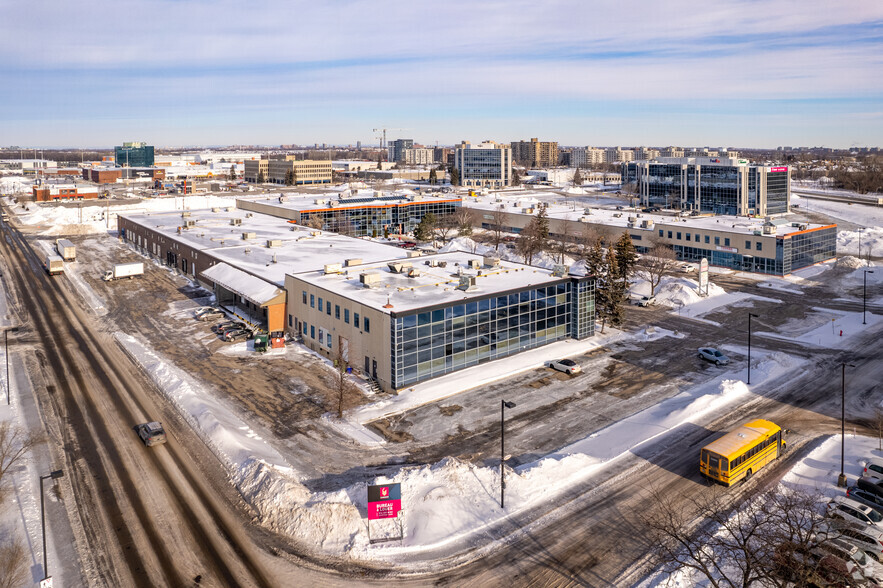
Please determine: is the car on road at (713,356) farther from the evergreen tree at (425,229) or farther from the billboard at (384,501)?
the evergreen tree at (425,229)

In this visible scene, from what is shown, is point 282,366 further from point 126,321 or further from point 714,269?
point 714,269

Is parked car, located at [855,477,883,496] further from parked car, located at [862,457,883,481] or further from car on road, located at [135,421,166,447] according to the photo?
car on road, located at [135,421,166,447]

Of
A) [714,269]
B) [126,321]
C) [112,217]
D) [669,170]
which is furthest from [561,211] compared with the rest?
[112,217]

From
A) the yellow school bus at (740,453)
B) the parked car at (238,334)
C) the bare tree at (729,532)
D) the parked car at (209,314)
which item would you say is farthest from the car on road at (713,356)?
the parked car at (209,314)

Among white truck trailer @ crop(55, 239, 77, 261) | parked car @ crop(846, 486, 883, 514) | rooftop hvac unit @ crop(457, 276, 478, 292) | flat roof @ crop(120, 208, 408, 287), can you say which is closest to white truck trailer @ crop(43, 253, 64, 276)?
white truck trailer @ crop(55, 239, 77, 261)

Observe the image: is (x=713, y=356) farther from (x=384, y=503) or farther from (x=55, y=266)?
(x=55, y=266)

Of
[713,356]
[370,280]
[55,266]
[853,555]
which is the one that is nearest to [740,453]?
[853,555]
